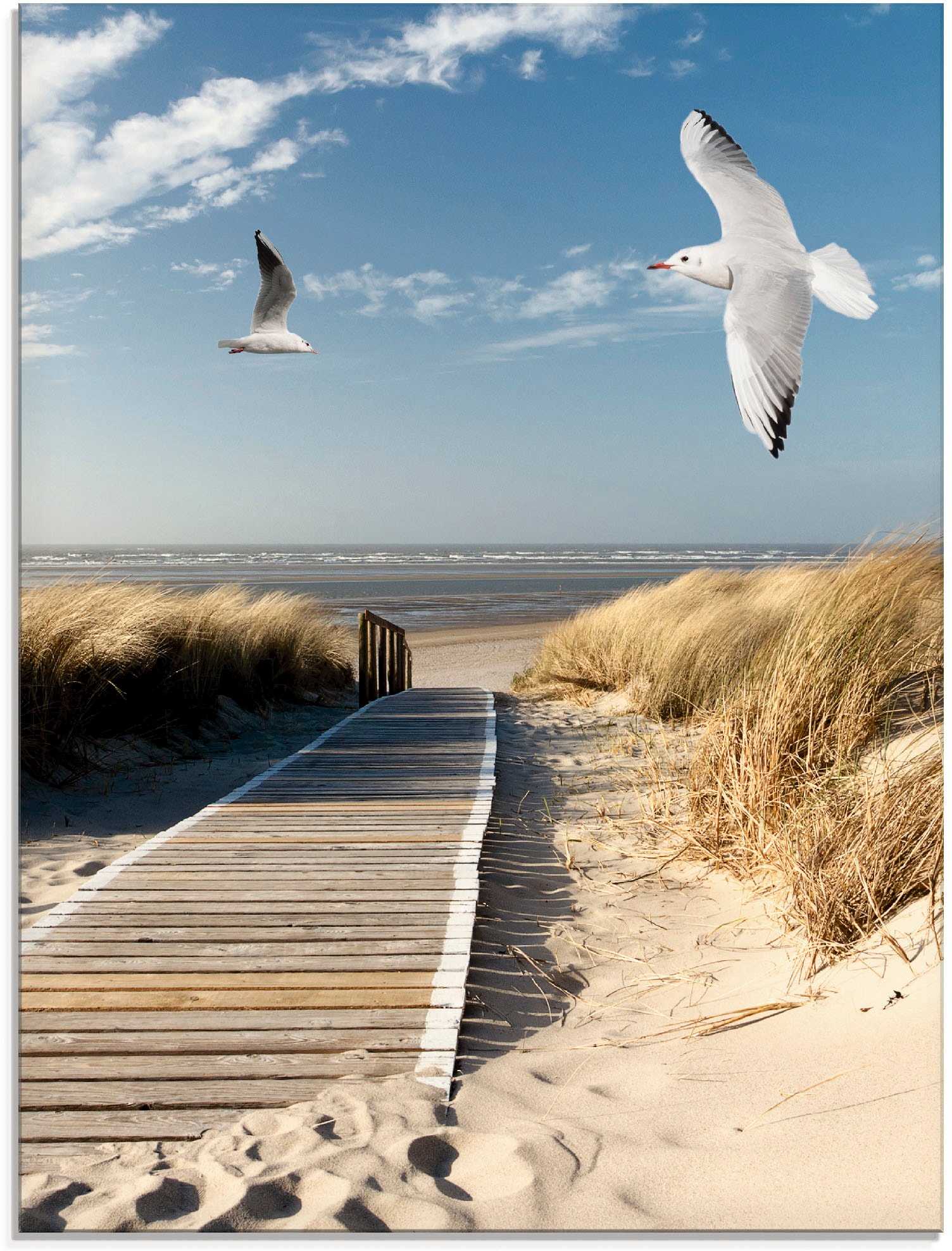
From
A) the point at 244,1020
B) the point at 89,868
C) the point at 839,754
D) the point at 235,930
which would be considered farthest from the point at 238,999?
the point at 839,754

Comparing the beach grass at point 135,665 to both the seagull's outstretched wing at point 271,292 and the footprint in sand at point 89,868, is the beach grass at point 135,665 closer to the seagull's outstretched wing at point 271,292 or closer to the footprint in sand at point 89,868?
the footprint in sand at point 89,868

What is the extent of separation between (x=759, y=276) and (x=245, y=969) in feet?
8.01

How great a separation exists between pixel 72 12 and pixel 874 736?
12.5 feet

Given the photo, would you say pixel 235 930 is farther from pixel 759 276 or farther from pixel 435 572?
pixel 435 572

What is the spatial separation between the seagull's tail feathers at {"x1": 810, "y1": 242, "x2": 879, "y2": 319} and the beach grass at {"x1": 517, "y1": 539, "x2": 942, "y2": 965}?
4.71 ft

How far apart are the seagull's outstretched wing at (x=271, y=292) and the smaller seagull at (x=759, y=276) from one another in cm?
193

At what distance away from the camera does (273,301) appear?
4.10 m

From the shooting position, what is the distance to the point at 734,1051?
2.12 metres

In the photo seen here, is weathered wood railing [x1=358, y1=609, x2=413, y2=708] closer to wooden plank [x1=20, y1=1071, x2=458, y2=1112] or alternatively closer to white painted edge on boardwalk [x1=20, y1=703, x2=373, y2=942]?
white painted edge on boardwalk [x1=20, y1=703, x2=373, y2=942]

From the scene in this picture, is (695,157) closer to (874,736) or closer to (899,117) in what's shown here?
(899,117)

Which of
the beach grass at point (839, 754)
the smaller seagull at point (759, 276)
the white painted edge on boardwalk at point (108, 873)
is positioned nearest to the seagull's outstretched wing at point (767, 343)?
the smaller seagull at point (759, 276)

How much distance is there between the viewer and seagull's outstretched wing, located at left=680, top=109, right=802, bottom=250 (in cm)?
260

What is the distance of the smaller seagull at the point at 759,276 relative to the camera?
2204 millimetres

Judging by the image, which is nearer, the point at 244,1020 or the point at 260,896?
the point at 244,1020
